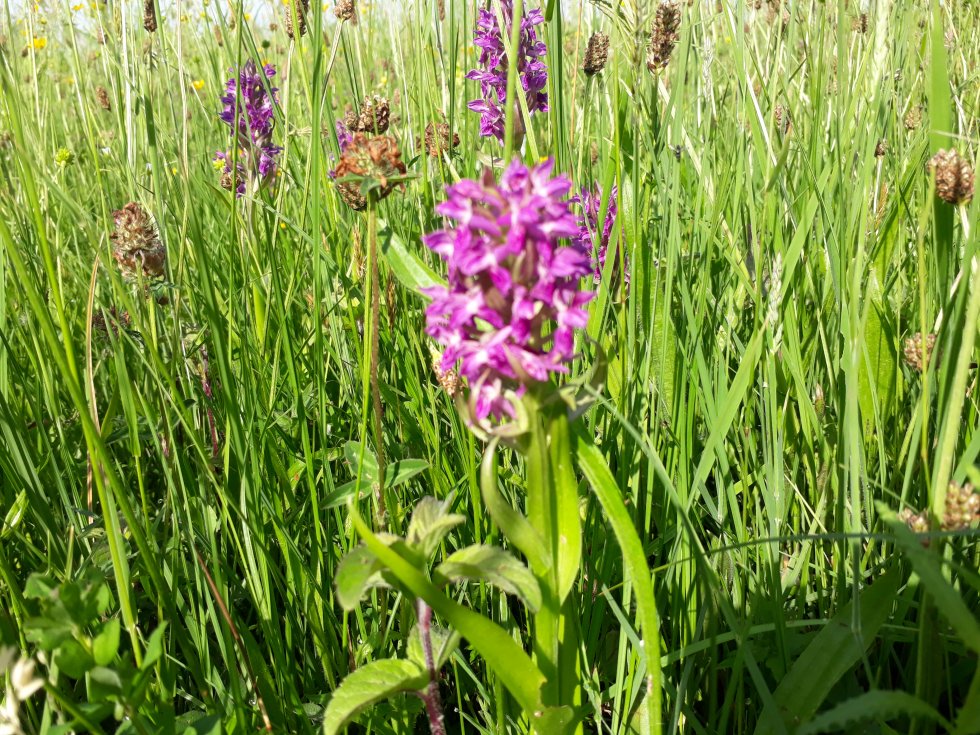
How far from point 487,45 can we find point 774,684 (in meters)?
1.48

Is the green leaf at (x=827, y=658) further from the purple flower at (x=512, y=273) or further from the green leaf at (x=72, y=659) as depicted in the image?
the green leaf at (x=72, y=659)

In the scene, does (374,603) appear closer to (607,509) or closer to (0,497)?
(607,509)

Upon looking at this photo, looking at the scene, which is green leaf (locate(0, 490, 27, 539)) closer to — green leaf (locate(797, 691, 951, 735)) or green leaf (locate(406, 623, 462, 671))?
green leaf (locate(406, 623, 462, 671))

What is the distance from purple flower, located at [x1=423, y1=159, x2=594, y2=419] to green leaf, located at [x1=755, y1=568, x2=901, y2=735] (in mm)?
467

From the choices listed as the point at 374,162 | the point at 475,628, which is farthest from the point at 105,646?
the point at 374,162

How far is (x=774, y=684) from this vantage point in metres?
1.11

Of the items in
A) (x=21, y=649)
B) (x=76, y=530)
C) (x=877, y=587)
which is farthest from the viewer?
(x=76, y=530)

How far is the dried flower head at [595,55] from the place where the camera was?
1.51 m

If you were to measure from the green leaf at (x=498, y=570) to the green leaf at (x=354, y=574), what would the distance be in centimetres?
7

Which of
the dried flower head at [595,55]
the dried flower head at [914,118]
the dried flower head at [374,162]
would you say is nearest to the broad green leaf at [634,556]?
the dried flower head at [374,162]

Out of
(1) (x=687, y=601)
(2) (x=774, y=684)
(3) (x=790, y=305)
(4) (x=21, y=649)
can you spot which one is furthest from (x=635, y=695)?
(4) (x=21, y=649)

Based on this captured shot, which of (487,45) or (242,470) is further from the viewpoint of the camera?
(487,45)

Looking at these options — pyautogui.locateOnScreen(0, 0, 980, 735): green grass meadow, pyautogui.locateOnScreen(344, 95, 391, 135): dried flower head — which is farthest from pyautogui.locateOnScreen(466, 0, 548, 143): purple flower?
pyautogui.locateOnScreen(344, 95, 391, 135): dried flower head

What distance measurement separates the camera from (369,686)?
78cm
